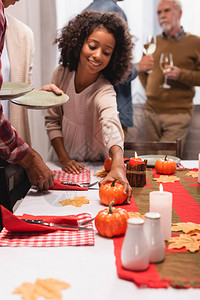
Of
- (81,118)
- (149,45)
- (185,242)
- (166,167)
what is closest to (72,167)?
(81,118)

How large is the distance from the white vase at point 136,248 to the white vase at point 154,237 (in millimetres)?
35

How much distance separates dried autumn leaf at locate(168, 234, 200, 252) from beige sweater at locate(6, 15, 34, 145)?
141 centimetres

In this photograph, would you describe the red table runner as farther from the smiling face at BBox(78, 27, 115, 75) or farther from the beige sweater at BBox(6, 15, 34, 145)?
the beige sweater at BBox(6, 15, 34, 145)

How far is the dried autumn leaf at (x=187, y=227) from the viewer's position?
104cm

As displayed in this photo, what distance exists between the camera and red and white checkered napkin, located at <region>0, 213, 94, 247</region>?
3.18ft

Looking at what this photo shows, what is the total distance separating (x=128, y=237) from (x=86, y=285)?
0.44ft

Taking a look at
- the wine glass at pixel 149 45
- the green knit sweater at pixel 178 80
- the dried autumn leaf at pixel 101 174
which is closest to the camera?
the dried autumn leaf at pixel 101 174

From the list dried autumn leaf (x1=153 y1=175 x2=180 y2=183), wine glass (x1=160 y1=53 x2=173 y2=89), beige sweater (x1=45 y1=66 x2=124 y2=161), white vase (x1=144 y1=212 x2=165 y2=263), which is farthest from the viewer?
wine glass (x1=160 y1=53 x2=173 y2=89)

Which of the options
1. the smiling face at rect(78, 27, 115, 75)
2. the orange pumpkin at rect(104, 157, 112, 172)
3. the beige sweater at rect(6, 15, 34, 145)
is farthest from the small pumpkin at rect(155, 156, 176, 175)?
the beige sweater at rect(6, 15, 34, 145)

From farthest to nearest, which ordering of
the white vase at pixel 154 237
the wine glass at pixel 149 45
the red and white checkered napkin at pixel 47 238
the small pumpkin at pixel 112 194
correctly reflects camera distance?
the wine glass at pixel 149 45, the small pumpkin at pixel 112 194, the red and white checkered napkin at pixel 47 238, the white vase at pixel 154 237

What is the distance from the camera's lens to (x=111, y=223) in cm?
100

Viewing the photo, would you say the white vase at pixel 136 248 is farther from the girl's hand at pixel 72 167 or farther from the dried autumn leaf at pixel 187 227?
the girl's hand at pixel 72 167

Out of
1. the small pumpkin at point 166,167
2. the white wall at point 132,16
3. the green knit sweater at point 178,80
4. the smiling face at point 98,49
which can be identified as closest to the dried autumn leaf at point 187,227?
the small pumpkin at point 166,167

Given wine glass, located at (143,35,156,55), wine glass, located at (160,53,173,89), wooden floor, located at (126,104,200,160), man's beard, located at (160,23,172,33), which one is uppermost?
man's beard, located at (160,23,172,33)
